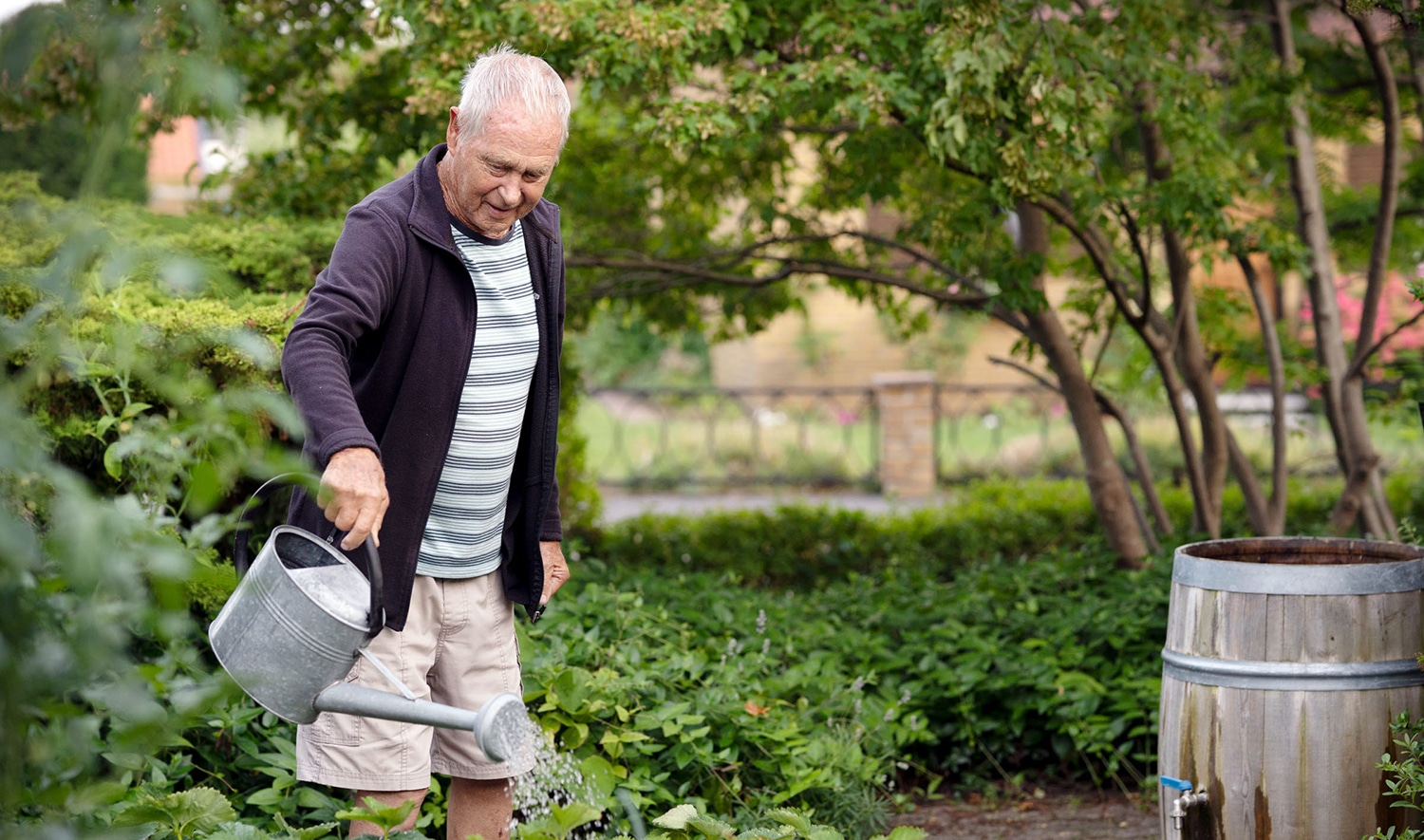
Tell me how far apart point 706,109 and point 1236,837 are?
2.35m

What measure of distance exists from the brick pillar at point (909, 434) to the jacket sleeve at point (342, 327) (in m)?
9.03

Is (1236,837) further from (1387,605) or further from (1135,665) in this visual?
(1135,665)

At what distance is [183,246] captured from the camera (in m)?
3.60

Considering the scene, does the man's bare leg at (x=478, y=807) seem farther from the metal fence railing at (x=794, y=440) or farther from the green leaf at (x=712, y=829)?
the metal fence railing at (x=794, y=440)

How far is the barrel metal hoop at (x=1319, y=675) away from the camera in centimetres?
253

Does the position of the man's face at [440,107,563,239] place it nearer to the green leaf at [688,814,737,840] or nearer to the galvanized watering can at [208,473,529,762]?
the galvanized watering can at [208,473,529,762]

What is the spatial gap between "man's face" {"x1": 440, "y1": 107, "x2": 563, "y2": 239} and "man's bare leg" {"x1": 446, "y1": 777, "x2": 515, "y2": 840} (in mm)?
1097

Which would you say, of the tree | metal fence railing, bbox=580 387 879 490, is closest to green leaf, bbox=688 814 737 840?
the tree

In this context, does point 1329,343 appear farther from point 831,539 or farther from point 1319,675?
point 1319,675

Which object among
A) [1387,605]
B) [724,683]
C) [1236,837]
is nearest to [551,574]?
[724,683]

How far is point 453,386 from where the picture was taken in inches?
90.0

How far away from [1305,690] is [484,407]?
168 cm

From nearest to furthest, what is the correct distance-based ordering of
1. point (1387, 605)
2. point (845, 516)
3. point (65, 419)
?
point (1387, 605) → point (65, 419) → point (845, 516)

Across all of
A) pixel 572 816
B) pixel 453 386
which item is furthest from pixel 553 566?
pixel 572 816
